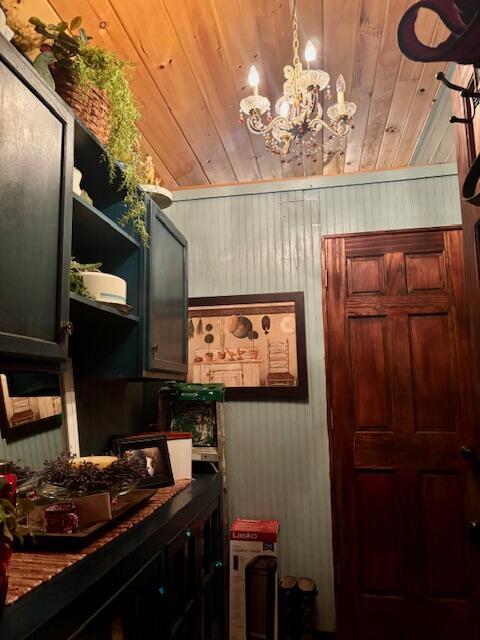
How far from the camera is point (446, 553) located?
2.47m

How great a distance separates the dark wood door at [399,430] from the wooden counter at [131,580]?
37.3 inches

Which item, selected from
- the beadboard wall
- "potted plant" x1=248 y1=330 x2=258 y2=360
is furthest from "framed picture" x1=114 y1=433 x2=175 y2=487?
"potted plant" x1=248 y1=330 x2=258 y2=360

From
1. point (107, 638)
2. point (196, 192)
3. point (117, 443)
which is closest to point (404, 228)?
point (196, 192)

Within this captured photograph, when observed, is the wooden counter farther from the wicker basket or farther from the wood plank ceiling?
the wood plank ceiling

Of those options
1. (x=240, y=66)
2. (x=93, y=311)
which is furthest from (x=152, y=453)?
(x=240, y=66)

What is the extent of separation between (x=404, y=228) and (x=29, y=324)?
230 centimetres

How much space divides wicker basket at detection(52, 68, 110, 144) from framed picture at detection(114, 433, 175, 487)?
124cm

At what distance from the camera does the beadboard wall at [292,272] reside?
2643mm

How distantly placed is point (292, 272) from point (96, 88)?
1.63 meters

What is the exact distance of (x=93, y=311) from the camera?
5.24 ft

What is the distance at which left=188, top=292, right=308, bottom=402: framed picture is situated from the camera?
108 inches

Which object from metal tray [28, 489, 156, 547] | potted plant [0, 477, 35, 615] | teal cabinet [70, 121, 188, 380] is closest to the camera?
potted plant [0, 477, 35, 615]

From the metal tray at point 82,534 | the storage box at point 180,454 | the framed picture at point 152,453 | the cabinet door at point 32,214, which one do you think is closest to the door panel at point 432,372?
the storage box at point 180,454

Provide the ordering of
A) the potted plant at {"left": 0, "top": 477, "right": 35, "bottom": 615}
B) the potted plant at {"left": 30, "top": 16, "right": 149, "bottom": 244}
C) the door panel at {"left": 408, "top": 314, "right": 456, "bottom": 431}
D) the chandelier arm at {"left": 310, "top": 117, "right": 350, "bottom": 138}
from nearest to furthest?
the potted plant at {"left": 0, "top": 477, "right": 35, "bottom": 615} → the potted plant at {"left": 30, "top": 16, "right": 149, "bottom": 244} → the chandelier arm at {"left": 310, "top": 117, "right": 350, "bottom": 138} → the door panel at {"left": 408, "top": 314, "right": 456, "bottom": 431}
